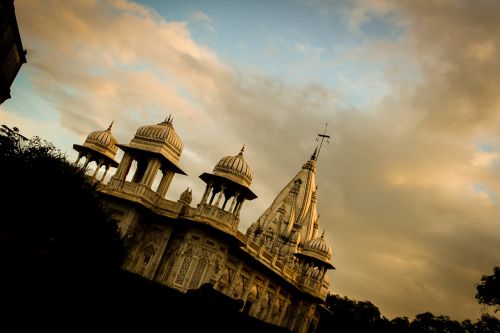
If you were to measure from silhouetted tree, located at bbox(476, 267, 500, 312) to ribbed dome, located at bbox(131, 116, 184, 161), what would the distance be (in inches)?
1168

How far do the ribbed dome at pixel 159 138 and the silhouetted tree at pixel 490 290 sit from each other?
29.7m

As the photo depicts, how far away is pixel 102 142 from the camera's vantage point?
106ft

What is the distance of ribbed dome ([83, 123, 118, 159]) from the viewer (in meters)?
32.1

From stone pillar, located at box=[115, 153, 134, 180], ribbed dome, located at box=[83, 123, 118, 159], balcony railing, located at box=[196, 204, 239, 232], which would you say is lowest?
balcony railing, located at box=[196, 204, 239, 232]

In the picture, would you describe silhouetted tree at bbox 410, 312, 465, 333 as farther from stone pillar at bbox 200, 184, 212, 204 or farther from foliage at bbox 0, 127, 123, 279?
foliage at bbox 0, 127, 123, 279

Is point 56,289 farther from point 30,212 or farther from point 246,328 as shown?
point 30,212

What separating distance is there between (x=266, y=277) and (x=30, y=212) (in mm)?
21038

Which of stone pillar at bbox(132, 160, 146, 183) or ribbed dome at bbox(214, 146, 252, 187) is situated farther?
stone pillar at bbox(132, 160, 146, 183)

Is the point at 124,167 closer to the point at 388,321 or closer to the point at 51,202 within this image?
the point at 51,202

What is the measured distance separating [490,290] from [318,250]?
15.5m

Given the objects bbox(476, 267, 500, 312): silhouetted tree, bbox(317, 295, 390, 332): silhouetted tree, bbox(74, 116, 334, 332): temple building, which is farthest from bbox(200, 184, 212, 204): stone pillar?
bbox(317, 295, 390, 332): silhouetted tree

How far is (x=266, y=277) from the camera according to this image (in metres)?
34.2

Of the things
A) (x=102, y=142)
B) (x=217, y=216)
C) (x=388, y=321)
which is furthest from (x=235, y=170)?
(x=388, y=321)

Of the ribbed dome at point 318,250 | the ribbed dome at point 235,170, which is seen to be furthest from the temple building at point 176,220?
the ribbed dome at point 318,250
